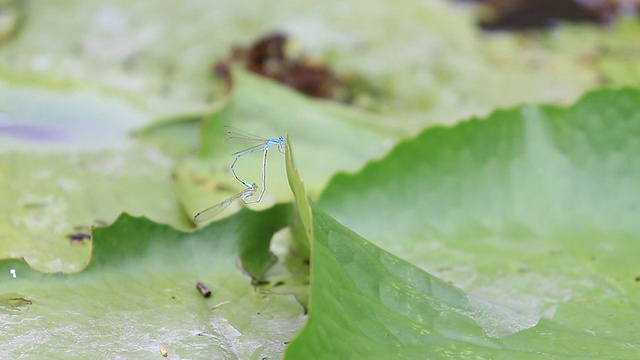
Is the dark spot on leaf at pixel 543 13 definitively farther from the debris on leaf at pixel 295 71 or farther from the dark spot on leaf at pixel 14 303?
the dark spot on leaf at pixel 14 303

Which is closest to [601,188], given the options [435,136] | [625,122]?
[625,122]

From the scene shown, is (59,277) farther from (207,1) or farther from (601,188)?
(207,1)

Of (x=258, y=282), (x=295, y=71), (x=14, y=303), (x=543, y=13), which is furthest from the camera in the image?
(x=543, y=13)

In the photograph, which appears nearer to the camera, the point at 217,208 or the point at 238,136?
the point at 217,208

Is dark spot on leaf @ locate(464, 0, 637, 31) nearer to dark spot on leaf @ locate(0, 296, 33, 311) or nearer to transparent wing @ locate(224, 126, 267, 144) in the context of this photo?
transparent wing @ locate(224, 126, 267, 144)

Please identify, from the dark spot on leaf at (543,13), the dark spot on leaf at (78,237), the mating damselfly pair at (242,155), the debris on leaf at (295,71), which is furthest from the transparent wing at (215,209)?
the dark spot on leaf at (543,13)

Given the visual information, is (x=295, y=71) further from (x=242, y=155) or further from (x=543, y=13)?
(x=543, y=13)

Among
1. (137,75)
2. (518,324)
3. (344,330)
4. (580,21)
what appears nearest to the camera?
(344,330)

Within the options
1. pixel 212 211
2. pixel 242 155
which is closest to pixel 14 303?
pixel 212 211
